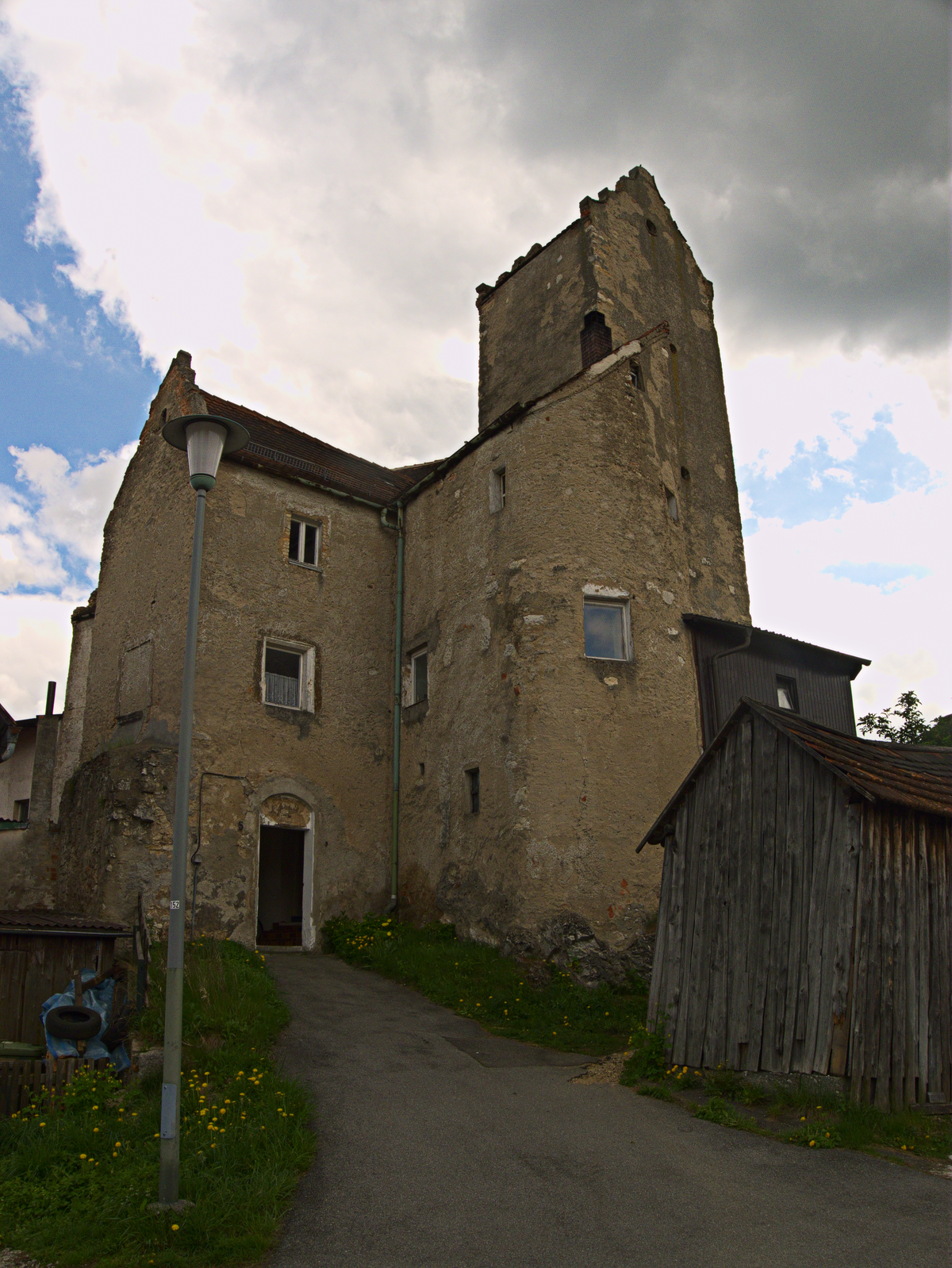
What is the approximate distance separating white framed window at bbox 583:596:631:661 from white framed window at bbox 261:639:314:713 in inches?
223

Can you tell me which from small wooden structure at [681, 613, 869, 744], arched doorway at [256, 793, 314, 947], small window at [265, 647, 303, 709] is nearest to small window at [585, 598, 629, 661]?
small wooden structure at [681, 613, 869, 744]

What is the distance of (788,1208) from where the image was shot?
6457mm

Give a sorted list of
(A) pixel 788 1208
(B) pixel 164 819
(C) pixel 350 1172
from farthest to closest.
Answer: (B) pixel 164 819, (C) pixel 350 1172, (A) pixel 788 1208

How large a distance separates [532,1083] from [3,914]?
24.1ft

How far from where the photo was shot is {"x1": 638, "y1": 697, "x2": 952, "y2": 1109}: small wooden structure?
8.47m

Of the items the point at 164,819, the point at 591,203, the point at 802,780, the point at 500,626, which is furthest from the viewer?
the point at 591,203

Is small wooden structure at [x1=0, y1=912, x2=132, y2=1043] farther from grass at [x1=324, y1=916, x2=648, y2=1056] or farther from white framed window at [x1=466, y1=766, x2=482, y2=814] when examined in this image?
white framed window at [x1=466, y1=766, x2=482, y2=814]

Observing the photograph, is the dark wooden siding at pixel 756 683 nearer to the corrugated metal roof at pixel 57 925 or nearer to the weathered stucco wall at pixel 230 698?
the weathered stucco wall at pixel 230 698

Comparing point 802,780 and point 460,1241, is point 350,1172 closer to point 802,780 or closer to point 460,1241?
point 460,1241

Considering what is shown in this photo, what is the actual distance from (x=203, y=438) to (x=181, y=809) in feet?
10.1

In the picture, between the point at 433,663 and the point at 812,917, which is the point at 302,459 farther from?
the point at 812,917

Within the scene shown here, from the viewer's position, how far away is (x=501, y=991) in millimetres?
13258

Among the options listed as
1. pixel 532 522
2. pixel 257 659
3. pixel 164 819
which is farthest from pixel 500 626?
pixel 164 819

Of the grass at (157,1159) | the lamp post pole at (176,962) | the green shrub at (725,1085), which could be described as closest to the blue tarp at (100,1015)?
the grass at (157,1159)
